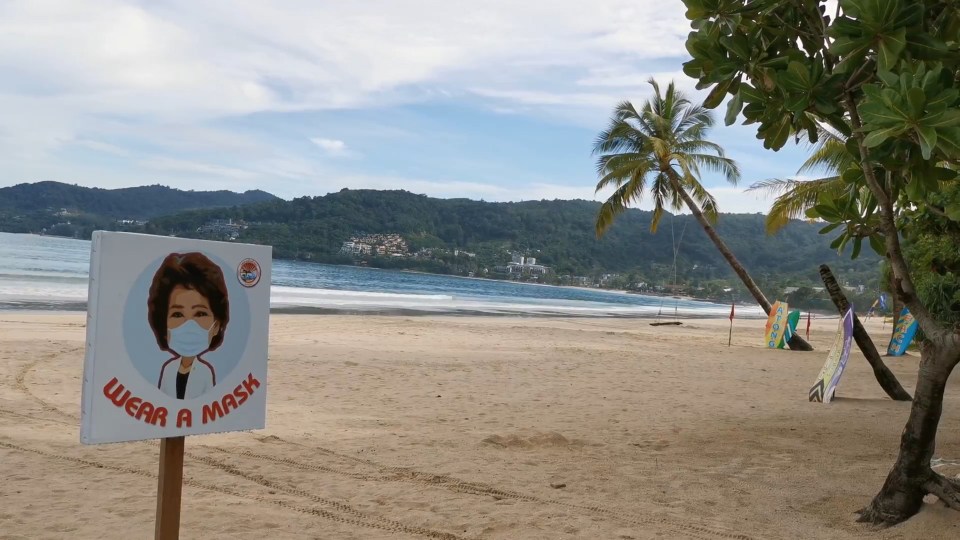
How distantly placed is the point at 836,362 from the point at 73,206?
303ft

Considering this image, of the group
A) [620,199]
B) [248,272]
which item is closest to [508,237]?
[620,199]

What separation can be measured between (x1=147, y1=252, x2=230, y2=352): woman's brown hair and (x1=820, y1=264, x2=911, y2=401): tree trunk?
5656 mm

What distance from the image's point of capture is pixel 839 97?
3586mm

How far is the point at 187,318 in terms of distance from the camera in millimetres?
2486

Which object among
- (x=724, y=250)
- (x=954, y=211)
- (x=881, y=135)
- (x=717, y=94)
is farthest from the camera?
(x=724, y=250)

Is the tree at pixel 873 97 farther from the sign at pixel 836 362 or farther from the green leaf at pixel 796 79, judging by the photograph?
the sign at pixel 836 362

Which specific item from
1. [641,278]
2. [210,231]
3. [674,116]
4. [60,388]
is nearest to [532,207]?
[641,278]

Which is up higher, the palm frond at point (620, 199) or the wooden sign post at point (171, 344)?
the palm frond at point (620, 199)

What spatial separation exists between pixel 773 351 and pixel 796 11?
13878 millimetres

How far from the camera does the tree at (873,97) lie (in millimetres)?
2924

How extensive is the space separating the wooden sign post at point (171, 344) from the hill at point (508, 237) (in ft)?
227

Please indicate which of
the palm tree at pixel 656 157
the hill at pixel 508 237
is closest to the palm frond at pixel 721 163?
the palm tree at pixel 656 157

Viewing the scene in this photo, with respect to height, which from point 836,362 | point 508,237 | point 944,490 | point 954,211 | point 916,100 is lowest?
point 944,490

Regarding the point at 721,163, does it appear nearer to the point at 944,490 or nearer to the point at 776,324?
the point at 776,324
